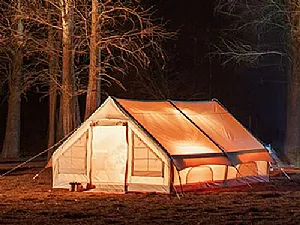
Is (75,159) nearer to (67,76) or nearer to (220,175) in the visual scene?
(220,175)

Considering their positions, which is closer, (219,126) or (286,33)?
(219,126)

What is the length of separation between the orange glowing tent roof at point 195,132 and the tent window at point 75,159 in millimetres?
1249

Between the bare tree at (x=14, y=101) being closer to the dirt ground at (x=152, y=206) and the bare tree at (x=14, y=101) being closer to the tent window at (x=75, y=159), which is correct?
the dirt ground at (x=152, y=206)

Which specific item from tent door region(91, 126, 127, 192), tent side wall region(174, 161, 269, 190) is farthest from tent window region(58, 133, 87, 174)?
tent side wall region(174, 161, 269, 190)

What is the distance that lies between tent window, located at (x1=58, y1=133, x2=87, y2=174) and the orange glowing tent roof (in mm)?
1249

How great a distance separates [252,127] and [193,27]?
5.31 meters

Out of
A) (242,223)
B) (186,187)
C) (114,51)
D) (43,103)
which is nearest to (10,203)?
(186,187)

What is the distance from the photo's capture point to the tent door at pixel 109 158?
14.4 meters

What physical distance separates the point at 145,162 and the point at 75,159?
5.69 ft

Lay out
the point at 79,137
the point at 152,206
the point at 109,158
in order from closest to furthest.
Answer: the point at 152,206, the point at 109,158, the point at 79,137

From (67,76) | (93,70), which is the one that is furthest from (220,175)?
(67,76)

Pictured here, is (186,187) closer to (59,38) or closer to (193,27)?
(59,38)

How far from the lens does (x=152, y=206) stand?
11.8 metres

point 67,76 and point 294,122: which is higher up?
point 67,76
